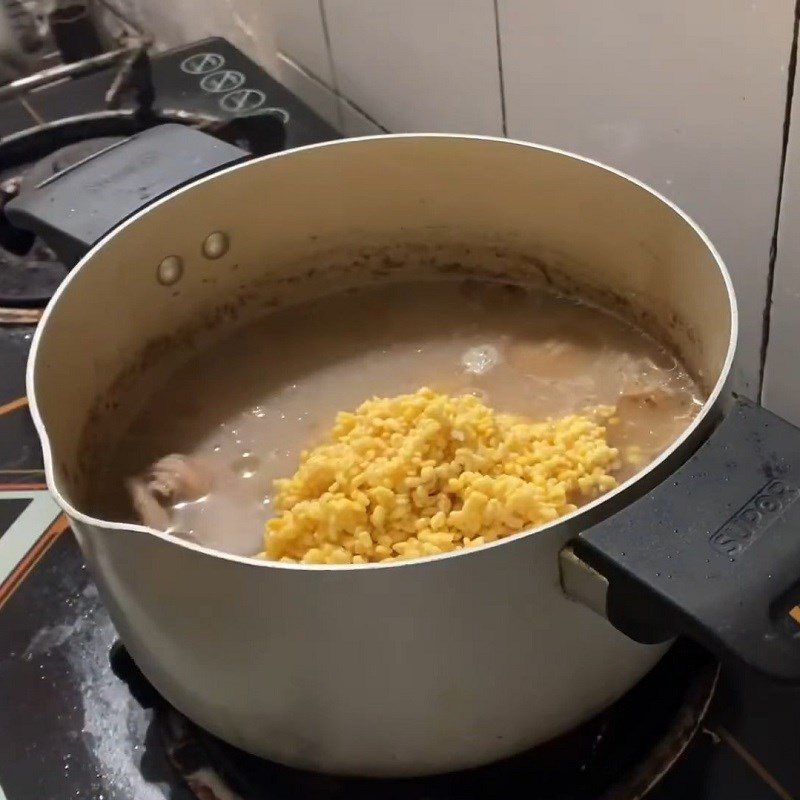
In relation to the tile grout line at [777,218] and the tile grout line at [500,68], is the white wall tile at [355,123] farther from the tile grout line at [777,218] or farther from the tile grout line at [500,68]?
the tile grout line at [777,218]

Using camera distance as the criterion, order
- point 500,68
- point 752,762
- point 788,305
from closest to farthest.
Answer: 1. point 752,762
2. point 788,305
3. point 500,68

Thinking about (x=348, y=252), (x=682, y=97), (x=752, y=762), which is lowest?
(x=752, y=762)

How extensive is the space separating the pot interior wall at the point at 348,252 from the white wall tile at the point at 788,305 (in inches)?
2.2

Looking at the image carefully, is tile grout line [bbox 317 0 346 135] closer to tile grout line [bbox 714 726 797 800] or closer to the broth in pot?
the broth in pot

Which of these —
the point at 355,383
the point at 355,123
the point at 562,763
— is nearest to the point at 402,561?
the point at 562,763

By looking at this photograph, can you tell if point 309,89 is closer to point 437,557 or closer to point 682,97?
point 682,97

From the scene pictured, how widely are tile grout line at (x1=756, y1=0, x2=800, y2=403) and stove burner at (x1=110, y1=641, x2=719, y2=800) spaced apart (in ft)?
0.64

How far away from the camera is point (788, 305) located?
562 mm

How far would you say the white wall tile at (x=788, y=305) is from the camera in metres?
0.52

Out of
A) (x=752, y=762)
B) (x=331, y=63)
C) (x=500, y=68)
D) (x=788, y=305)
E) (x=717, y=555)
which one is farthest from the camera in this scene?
(x=331, y=63)

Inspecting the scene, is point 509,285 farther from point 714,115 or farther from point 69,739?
point 69,739

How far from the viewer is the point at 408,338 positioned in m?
0.67

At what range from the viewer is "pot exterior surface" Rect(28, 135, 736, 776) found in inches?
14.0

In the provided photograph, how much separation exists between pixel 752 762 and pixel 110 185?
55 cm
